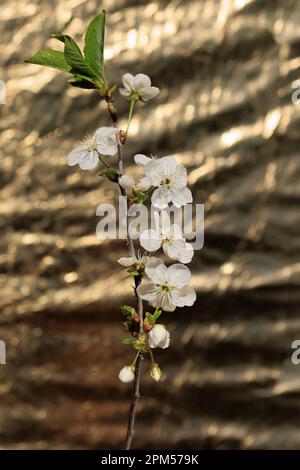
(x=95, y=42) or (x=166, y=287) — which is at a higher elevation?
(x=95, y=42)

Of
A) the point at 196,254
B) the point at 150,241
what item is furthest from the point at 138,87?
the point at 196,254

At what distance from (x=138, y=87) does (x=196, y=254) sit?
12.7 inches

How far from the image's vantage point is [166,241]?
Result: 1.39 ft

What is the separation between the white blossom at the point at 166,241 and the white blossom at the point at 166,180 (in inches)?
0.7

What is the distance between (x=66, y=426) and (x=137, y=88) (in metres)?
0.46

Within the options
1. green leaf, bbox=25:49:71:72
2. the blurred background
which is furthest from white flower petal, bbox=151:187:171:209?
the blurred background

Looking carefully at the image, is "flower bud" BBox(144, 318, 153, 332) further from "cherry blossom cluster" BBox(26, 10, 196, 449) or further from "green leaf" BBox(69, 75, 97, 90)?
"green leaf" BBox(69, 75, 97, 90)

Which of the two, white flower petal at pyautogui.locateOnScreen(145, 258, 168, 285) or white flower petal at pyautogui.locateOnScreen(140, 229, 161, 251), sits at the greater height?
white flower petal at pyautogui.locateOnScreen(140, 229, 161, 251)

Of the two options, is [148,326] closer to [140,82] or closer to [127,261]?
[127,261]

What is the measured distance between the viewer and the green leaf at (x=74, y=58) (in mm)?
416

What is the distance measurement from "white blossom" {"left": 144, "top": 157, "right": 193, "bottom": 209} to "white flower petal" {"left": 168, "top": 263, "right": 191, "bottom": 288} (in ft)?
0.15

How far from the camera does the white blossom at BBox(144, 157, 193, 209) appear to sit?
43 centimetres

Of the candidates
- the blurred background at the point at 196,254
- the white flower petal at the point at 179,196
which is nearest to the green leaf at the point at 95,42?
the white flower petal at the point at 179,196

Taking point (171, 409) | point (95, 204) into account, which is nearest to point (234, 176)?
point (95, 204)
